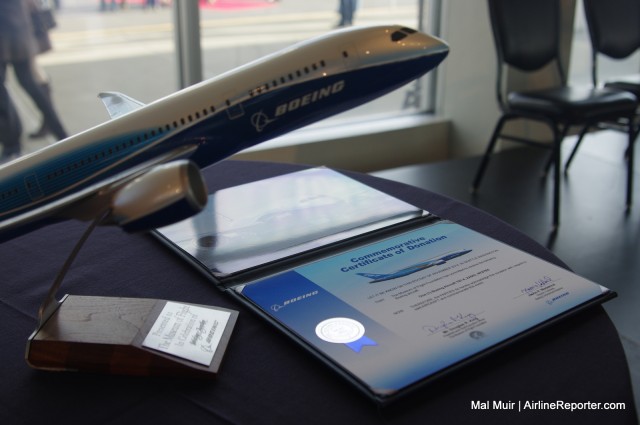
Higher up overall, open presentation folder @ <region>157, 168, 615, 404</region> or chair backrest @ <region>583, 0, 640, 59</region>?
chair backrest @ <region>583, 0, 640, 59</region>

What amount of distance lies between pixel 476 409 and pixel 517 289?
318 mm

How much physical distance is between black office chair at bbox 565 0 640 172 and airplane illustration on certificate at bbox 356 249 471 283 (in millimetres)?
2743

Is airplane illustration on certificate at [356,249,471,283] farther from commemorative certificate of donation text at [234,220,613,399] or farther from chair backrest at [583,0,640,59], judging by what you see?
chair backrest at [583,0,640,59]

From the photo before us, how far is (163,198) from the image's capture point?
3.06 feet

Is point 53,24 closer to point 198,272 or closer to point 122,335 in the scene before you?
point 198,272

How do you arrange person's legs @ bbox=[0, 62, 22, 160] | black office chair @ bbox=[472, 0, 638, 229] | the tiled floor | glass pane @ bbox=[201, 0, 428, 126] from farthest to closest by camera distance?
glass pane @ bbox=[201, 0, 428, 126] → person's legs @ bbox=[0, 62, 22, 160] → black office chair @ bbox=[472, 0, 638, 229] → the tiled floor

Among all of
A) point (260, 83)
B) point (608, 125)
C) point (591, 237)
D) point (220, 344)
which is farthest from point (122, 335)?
point (608, 125)

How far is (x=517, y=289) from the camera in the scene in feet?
3.92

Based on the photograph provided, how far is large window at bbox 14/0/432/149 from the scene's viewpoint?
3391mm

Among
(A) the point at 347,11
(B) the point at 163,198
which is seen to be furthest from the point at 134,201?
(A) the point at 347,11
